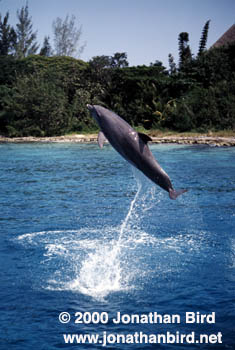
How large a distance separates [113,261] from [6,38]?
230ft

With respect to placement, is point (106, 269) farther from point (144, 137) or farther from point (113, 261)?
point (144, 137)

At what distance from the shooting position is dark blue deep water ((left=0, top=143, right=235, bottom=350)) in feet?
19.6

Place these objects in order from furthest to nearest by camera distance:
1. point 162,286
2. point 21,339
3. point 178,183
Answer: point 178,183 < point 162,286 < point 21,339

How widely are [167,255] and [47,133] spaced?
32197 mm

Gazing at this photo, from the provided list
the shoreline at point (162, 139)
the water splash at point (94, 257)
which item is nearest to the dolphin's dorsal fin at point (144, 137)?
the water splash at point (94, 257)

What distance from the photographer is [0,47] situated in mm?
71812

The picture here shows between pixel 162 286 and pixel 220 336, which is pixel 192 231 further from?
pixel 220 336

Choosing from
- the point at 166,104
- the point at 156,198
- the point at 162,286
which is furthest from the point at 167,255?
the point at 166,104

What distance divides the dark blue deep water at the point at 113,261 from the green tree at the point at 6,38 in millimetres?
59841

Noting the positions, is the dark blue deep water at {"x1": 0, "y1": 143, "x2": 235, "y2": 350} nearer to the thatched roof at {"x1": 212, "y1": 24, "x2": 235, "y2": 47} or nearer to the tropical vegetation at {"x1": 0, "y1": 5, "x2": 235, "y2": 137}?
the tropical vegetation at {"x1": 0, "y1": 5, "x2": 235, "y2": 137}

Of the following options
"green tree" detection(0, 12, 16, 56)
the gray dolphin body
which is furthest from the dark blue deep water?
"green tree" detection(0, 12, 16, 56)

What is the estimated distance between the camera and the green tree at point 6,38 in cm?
7194

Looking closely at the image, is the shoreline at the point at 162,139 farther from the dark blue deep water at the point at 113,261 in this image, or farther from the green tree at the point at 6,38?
the green tree at the point at 6,38

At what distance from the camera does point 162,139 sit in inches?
1315
